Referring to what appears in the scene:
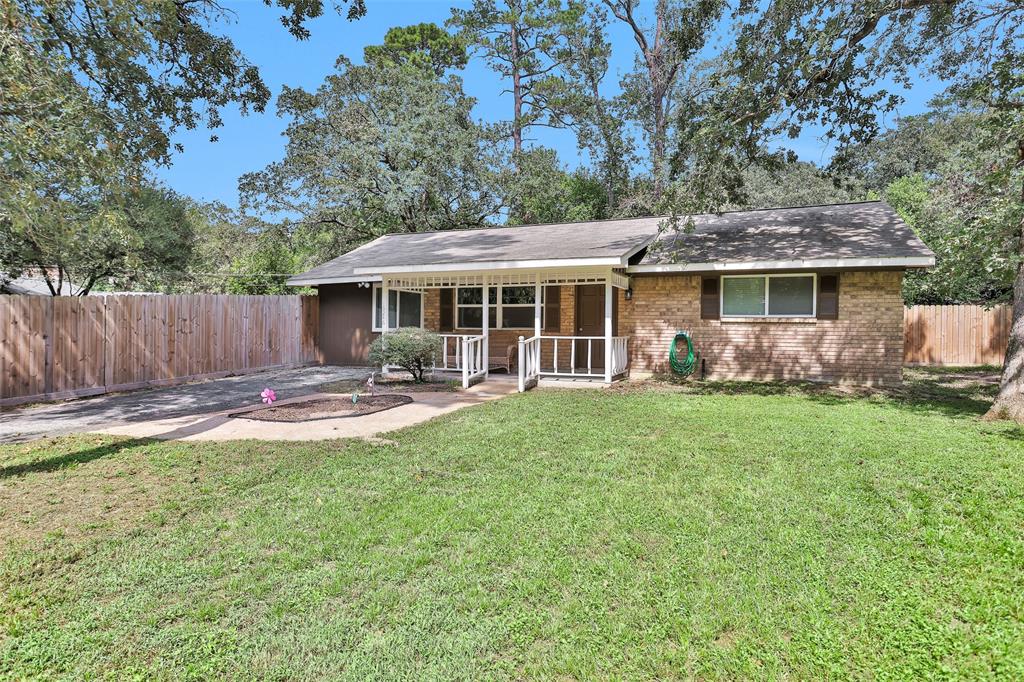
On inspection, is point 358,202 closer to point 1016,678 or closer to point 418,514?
point 418,514

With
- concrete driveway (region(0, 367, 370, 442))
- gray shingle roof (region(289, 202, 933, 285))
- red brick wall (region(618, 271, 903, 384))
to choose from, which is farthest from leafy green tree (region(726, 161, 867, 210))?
concrete driveway (region(0, 367, 370, 442))

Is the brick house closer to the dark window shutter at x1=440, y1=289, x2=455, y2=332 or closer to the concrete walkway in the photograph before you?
the dark window shutter at x1=440, y1=289, x2=455, y2=332

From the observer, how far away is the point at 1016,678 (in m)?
2.50

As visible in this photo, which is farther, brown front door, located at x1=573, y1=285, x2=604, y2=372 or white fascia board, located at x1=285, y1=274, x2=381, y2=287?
white fascia board, located at x1=285, y1=274, x2=381, y2=287

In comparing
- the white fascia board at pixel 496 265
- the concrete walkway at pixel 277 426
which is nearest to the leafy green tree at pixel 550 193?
the white fascia board at pixel 496 265

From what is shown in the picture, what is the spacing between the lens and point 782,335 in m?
11.3

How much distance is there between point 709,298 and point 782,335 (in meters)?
1.67

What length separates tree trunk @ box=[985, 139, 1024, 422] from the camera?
759 cm

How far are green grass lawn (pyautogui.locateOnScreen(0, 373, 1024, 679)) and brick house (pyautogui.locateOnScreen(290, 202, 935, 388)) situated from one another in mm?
4792

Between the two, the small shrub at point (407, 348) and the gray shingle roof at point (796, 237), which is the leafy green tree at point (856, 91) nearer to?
the gray shingle roof at point (796, 237)

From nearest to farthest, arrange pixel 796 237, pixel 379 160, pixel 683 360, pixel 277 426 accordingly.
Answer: pixel 277 426 → pixel 683 360 → pixel 796 237 → pixel 379 160

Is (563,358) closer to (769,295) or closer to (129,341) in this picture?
(769,295)

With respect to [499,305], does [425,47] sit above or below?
above

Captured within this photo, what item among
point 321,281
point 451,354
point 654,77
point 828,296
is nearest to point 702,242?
point 828,296
